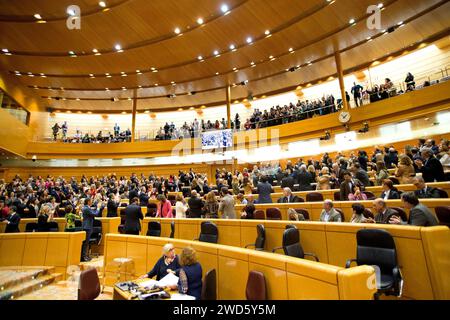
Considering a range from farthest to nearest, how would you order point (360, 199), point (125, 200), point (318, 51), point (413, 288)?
1. point (318, 51)
2. point (125, 200)
3. point (360, 199)
4. point (413, 288)

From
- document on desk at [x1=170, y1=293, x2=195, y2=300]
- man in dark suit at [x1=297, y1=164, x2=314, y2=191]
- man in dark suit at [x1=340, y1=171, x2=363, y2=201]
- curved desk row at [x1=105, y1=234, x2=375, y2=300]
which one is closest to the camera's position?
curved desk row at [x1=105, y1=234, x2=375, y2=300]

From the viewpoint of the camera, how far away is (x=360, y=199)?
4.92 meters

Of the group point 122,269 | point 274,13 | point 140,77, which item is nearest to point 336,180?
point 122,269

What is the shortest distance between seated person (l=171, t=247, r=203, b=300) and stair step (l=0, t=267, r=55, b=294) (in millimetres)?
3784

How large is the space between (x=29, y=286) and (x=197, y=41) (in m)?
11.8

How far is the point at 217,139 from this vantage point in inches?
639

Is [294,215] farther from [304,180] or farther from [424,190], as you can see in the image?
[304,180]

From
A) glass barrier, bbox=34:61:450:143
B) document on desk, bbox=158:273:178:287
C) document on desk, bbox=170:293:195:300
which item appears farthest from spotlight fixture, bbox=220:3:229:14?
document on desk, bbox=170:293:195:300

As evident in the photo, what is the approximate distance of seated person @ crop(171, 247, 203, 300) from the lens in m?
2.89

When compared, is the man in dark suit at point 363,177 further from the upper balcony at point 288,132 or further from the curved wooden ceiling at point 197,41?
the curved wooden ceiling at point 197,41

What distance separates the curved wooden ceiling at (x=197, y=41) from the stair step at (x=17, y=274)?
402 inches

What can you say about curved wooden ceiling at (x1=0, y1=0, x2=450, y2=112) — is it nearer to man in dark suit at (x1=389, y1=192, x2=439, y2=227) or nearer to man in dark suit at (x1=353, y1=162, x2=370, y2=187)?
man in dark suit at (x1=353, y1=162, x2=370, y2=187)
